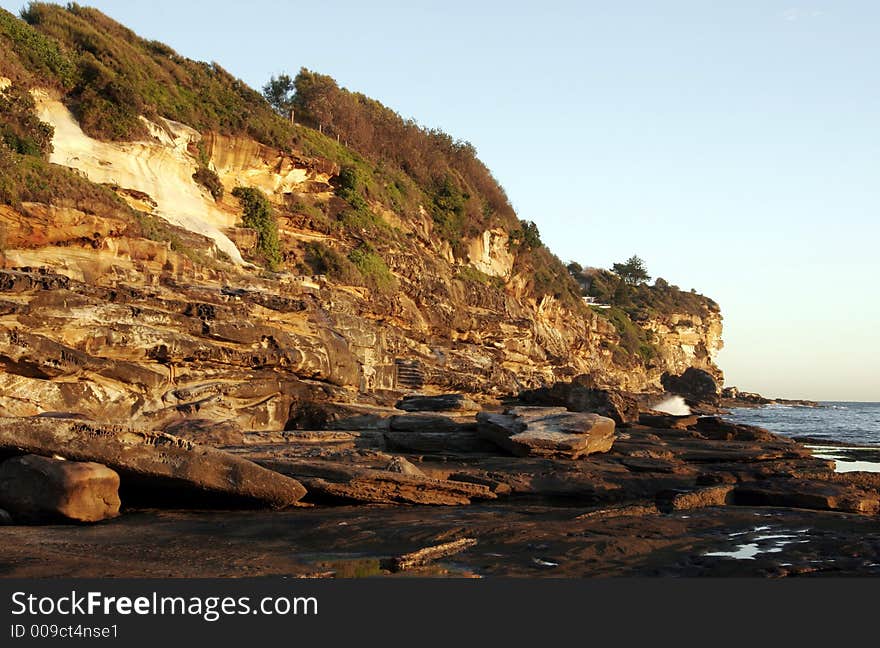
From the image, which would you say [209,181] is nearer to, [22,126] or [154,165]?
[154,165]

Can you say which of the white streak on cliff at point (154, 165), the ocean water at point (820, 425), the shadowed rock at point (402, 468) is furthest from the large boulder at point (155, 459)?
the ocean water at point (820, 425)

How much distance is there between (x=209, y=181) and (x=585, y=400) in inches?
636

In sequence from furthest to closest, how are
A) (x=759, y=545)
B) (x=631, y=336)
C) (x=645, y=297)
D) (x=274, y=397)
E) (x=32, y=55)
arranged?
(x=645, y=297) → (x=631, y=336) → (x=32, y=55) → (x=274, y=397) → (x=759, y=545)

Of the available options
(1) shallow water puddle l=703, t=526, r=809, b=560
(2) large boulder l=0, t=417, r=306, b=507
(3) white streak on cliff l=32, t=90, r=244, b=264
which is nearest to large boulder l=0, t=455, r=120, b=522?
(2) large boulder l=0, t=417, r=306, b=507

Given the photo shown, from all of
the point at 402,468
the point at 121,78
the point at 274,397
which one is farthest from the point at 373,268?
the point at 402,468

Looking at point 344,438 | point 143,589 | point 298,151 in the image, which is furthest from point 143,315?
point 298,151

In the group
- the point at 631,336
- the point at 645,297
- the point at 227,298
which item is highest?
the point at 645,297

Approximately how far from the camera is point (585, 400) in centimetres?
2472

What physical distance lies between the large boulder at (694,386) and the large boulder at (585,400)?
4116 cm

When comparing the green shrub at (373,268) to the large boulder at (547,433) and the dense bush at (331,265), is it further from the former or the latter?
the large boulder at (547,433)

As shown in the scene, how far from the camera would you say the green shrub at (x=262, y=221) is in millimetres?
29031

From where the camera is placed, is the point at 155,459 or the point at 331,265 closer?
the point at 155,459

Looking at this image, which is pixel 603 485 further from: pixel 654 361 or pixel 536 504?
pixel 654 361

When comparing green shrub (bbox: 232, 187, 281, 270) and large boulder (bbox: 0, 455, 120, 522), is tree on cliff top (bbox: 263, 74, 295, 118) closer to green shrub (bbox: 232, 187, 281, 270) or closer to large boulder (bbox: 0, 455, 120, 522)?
green shrub (bbox: 232, 187, 281, 270)
